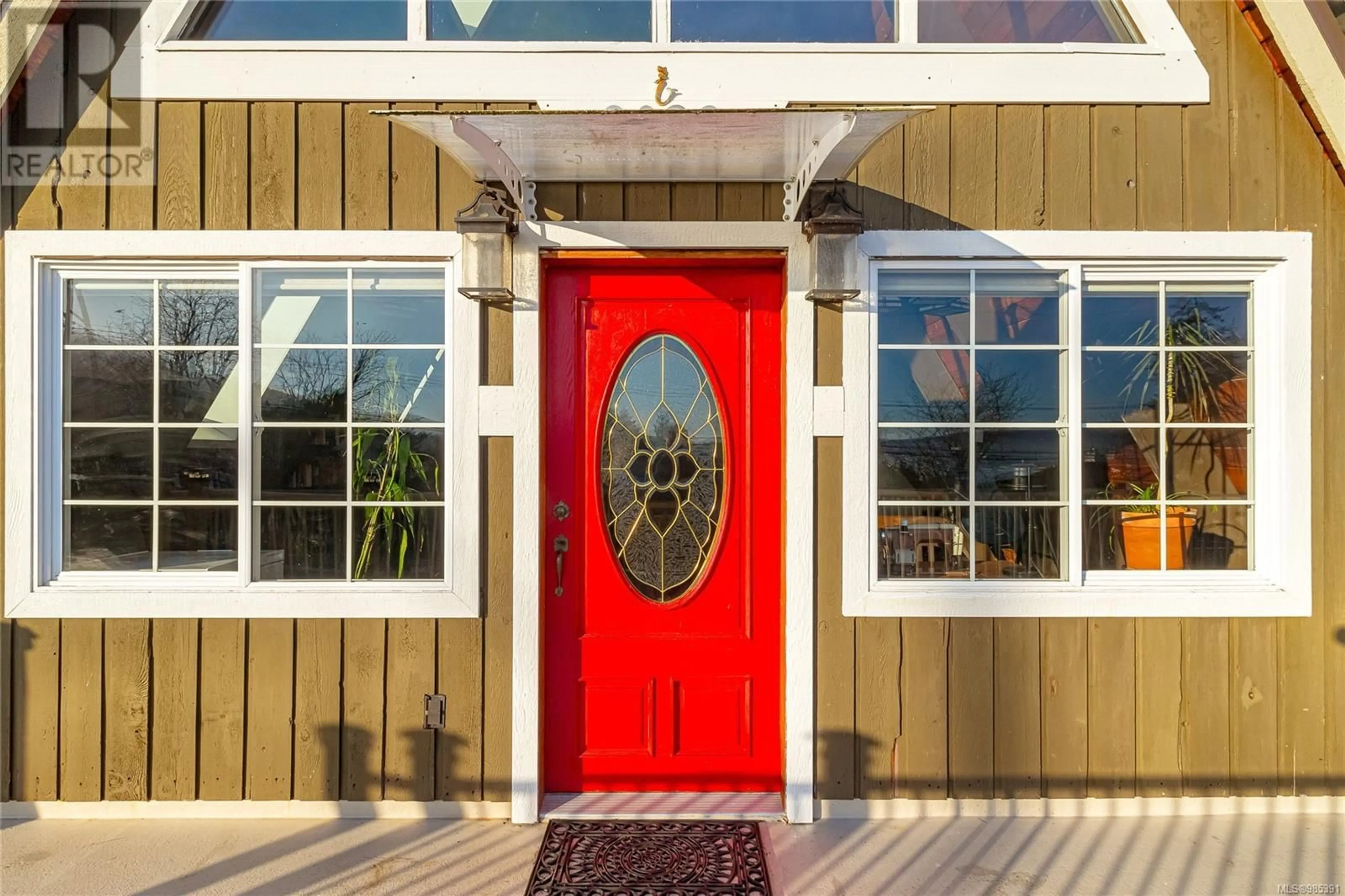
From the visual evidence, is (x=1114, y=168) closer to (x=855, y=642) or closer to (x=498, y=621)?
(x=855, y=642)

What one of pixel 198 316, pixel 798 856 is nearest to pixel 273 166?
pixel 198 316

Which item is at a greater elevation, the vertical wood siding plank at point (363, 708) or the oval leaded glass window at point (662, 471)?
the oval leaded glass window at point (662, 471)

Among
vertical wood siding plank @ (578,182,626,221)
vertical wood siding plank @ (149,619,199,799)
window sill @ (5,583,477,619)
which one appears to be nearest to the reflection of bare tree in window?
window sill @ (5,583,477,619)

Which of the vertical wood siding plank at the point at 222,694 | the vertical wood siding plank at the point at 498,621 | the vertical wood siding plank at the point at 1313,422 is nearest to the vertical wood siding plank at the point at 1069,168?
the vertical wood siding plank at the point at 1313,422

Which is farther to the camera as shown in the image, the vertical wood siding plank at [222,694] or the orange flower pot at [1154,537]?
the orange flower pot at [1154,537]

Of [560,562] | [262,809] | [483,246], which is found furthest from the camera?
[560,562]

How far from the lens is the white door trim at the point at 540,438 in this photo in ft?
9.45

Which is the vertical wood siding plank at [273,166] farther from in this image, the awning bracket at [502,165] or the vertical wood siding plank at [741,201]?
the vertical wood siding plank at [741,201]

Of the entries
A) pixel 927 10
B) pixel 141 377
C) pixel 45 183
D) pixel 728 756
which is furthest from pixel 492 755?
pixel 927 10

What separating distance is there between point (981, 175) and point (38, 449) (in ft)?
12.1

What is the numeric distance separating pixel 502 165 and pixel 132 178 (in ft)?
4.81

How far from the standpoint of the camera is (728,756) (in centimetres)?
301

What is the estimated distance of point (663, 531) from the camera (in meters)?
3.03

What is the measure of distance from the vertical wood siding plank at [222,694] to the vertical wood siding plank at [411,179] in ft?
5.37
